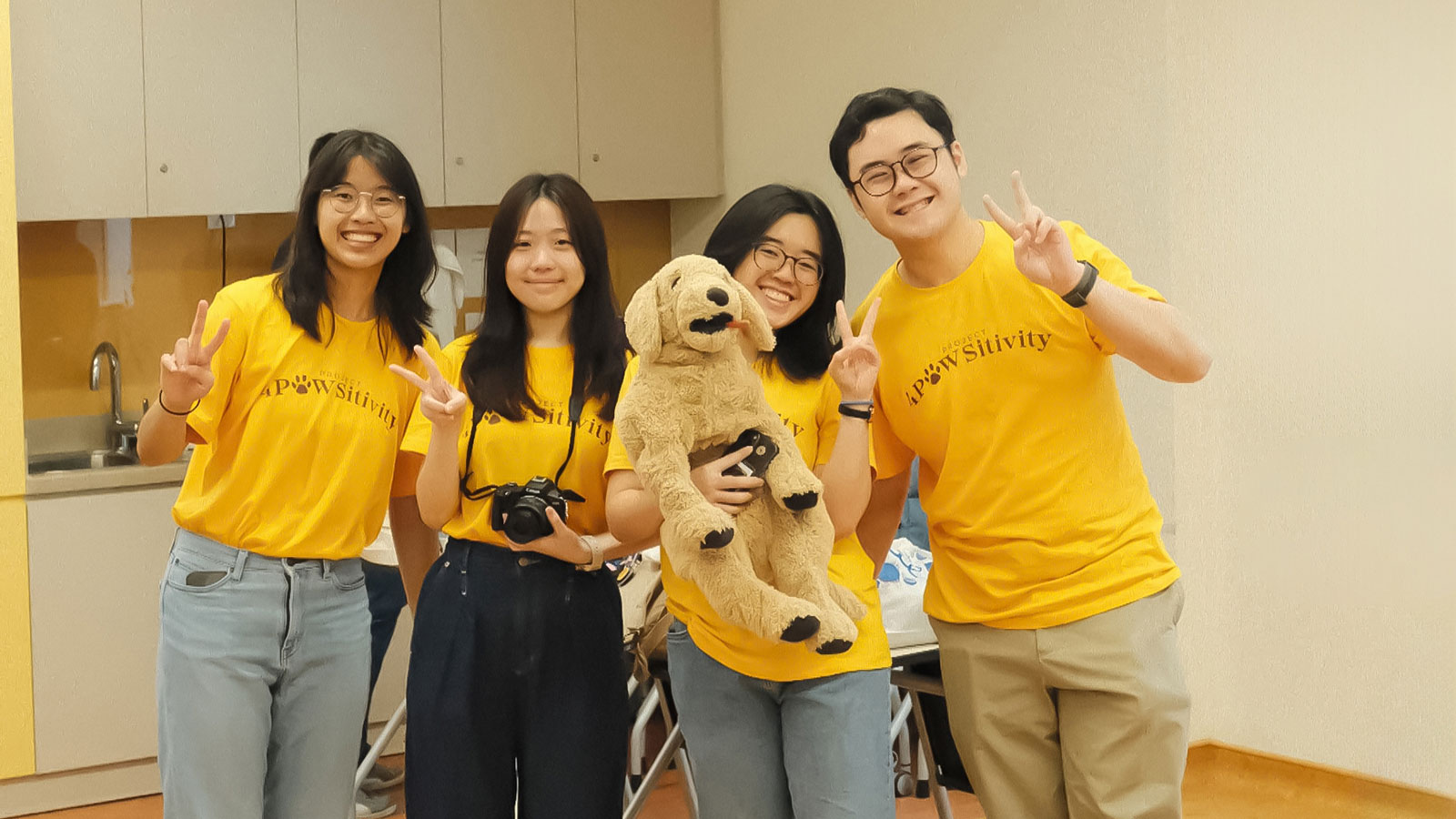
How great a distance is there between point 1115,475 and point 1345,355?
1879mm

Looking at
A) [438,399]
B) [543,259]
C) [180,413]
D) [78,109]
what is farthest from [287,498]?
[78,109]

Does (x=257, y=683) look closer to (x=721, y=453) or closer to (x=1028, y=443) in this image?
(x=721, y=453)

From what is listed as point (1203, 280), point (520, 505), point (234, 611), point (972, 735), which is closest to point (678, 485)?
point (520, 505)

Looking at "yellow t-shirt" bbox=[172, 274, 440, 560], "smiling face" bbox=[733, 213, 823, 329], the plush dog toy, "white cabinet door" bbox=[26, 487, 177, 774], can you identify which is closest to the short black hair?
"smiling face" bbox=[733, 213, 823, 329]

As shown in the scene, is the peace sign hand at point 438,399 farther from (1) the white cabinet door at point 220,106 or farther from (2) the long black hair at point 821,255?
(1) the white cabinet door at point 220,106

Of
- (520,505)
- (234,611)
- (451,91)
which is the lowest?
(234,611)

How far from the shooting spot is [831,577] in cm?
193

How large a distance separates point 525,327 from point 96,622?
2212 millimetres

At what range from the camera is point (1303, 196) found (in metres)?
A: 3.55

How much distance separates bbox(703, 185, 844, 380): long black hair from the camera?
202cm

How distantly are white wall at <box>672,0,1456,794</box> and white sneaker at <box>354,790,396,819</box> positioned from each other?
6.93ft

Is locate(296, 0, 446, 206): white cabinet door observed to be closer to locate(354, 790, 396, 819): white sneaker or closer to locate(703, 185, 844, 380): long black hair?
locate(354, 790, 396, 819): white sneaker

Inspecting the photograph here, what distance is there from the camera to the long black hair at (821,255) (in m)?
2.02

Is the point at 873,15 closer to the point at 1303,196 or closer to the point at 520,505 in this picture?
the point at 1303,196
